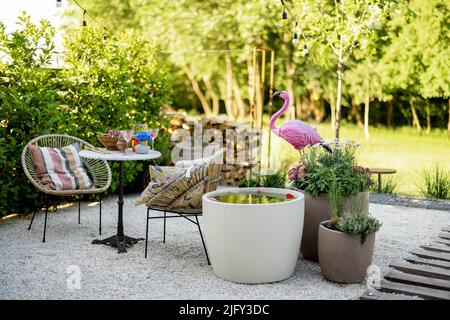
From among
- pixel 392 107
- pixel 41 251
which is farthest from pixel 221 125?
pixel 392 107

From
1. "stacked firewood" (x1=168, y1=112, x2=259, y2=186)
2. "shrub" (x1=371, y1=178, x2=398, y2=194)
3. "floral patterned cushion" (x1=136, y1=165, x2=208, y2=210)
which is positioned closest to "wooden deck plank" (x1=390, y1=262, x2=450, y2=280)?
"floral patterned cushion" (x1=136, y1=165, x2=208, y2=210)

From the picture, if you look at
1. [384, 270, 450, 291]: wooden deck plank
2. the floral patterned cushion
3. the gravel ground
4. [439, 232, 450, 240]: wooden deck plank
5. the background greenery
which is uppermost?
the background greenery

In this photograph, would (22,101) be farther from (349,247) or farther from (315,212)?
(349,247)

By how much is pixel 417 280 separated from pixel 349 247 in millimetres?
561

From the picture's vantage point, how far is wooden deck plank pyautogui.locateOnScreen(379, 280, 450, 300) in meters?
3.68

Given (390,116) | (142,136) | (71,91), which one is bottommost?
(142,136)

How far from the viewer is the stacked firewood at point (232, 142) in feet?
27.8

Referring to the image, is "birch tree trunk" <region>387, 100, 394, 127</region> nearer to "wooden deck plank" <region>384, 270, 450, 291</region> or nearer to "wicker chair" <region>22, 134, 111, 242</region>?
"wicker chair" <region>22, 134, 111, 242</region>

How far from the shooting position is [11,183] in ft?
19.1

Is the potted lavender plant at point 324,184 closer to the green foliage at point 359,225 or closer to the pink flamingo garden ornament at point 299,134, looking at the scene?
the green foliage at point 359,225

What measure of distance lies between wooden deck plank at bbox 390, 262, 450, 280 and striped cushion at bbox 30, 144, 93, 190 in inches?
122

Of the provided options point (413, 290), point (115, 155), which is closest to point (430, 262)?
point (413, 290)

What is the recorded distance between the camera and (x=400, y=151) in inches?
501

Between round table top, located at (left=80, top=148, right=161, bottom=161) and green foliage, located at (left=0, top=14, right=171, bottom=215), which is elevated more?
green foliage, located at (left=0, top=14, right=171, bottom=215)
